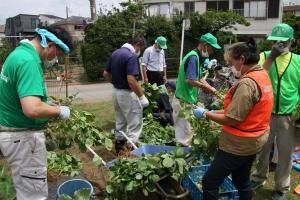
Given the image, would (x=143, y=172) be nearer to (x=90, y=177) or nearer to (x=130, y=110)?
(x=90, y=177)

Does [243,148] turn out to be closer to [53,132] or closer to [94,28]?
[53,132]

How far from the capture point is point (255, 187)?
4770mm

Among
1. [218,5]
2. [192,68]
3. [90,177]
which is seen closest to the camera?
[192,68]

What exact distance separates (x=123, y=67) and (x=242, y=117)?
2720 mm

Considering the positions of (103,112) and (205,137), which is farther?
(103,112)

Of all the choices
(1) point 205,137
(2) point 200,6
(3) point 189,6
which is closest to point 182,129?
(1) point 205,137

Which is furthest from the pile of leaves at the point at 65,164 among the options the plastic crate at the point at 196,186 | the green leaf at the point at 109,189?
the plastic crate at the point at 196,186

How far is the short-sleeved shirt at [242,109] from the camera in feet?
10.2

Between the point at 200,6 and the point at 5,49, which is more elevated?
the point at 200,6

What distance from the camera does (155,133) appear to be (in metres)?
6.34

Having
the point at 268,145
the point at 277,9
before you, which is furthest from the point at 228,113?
the point at 277,9

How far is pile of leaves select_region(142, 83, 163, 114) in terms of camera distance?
6.69 m

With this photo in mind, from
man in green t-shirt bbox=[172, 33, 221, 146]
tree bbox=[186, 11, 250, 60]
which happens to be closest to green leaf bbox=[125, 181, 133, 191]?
man in green t-shirt bbox=[172, 33, 221, 146]

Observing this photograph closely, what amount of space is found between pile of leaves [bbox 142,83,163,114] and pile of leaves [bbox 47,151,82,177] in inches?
104
